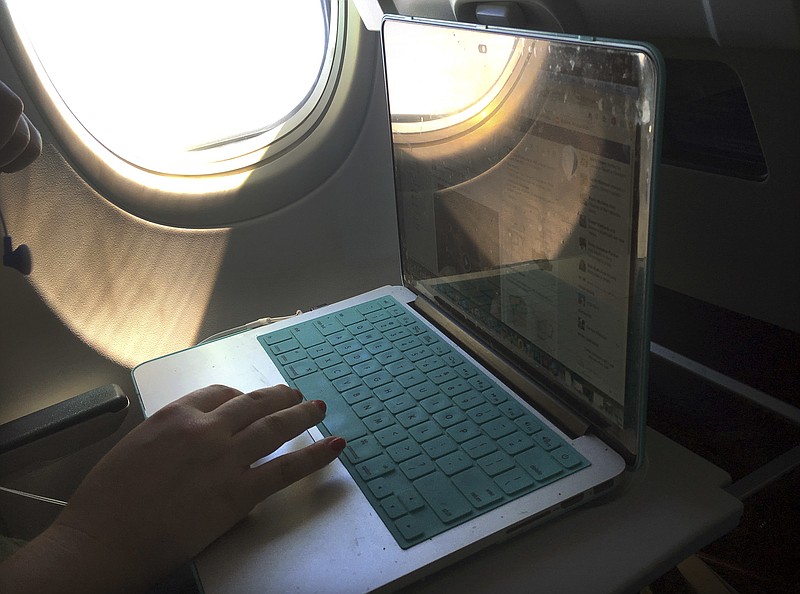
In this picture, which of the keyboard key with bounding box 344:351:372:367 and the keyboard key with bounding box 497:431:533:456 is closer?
the keyboard key with bounding box 497:431:533:456

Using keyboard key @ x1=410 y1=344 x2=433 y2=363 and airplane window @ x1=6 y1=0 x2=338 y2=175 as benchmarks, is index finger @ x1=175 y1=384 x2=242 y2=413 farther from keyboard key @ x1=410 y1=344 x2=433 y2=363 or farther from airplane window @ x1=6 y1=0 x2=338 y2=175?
airplane window @ x1=6 y1=0 x2=338 y2=175

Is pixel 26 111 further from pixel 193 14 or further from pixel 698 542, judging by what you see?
pixel 698 542

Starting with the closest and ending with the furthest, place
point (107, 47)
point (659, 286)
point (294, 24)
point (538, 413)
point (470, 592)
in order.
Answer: point (470, 592) < point (538, 413) < point (659, 286) < point (107, 47) < point (294, 24)

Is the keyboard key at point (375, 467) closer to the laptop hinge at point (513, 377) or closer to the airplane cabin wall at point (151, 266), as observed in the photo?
the laptop hinge at point (513, 377)

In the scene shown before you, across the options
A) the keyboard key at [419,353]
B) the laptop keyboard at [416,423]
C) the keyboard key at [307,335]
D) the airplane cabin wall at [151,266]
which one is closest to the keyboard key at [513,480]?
the laptop keyboard at [416,423]

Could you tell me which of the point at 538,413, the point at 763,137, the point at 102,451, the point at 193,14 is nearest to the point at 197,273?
the point at 102,451

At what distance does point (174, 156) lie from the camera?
3.60ft

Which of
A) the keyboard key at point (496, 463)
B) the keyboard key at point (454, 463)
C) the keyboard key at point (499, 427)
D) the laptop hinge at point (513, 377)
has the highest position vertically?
the laptop hinge at point (513, 377)

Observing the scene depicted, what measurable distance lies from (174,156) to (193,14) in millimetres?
251

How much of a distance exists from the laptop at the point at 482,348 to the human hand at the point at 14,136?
0.98ft

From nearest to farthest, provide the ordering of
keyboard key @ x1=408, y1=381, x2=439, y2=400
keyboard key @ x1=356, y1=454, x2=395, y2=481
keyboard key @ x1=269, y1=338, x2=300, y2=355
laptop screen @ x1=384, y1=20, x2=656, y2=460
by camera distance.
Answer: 1. laptop screen @ x1=384, y1=20, x2=656, y2=460
2. keyboard key @ x1=356, y1=454, x2=395, y2=481
3. keyboard key @ x1=408, y1=381, x2=439, y2=400
4. keyboard key @ x1=269, y1=338, x2=300, y2=355

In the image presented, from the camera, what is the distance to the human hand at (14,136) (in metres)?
0.71

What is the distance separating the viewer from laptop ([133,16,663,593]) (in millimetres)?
506

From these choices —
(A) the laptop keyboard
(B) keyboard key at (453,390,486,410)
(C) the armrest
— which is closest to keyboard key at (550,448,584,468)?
(A) the laptop keyboard
